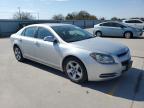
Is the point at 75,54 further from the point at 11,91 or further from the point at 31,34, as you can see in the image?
the point at 31,34

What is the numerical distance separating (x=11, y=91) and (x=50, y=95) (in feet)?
3.38

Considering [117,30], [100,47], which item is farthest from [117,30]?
[100,47]

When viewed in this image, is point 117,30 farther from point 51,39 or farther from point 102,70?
point 102,70

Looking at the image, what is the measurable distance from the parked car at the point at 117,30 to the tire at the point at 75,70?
11.9m

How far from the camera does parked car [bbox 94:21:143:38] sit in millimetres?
16344

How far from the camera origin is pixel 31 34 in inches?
273

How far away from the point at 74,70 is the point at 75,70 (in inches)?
1.5

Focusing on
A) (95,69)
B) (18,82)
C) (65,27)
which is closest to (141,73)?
(95,69)

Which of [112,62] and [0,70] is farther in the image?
[0,70]

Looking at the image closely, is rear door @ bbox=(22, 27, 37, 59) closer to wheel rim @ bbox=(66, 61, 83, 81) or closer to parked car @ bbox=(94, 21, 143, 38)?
wheel rim @ bbox=(66, 61, 83, 81)

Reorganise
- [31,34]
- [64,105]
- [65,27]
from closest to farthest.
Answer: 1. [64,105]
2. [65,27]
3. [31,34]

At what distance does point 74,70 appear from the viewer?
534 centimetres

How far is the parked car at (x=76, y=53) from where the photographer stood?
4.87 metres

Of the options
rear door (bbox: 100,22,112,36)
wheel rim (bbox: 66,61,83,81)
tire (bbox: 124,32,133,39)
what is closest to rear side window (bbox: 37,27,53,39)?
wheel rim (bbox: 66,61,83,81)
